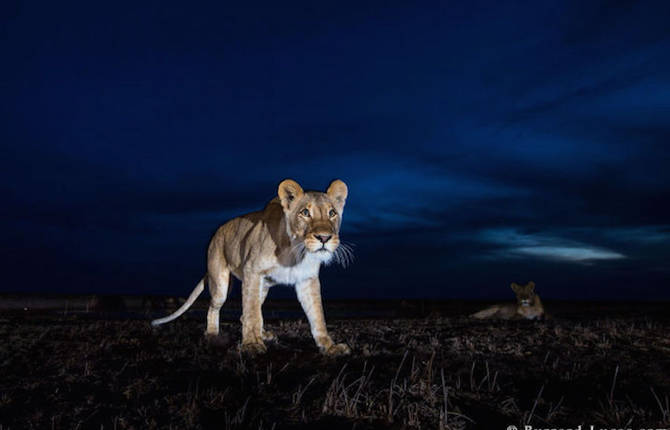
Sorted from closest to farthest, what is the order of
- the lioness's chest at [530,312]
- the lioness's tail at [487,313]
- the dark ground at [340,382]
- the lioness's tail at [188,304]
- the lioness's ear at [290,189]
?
the dark ground at [340,382], the lioness's ear at [290,189], the lioness's tail at [188,304], the lioness's tail at [487,313], the lioness's chest at [530,312]

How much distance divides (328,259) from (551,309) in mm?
15118

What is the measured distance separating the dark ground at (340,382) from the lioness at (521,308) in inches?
274

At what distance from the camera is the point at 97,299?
624 inches

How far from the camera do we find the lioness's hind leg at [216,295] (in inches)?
315

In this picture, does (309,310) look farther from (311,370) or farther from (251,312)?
(311,370)

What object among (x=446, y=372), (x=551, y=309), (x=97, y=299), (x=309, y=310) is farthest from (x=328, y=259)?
(x=551, y=309)

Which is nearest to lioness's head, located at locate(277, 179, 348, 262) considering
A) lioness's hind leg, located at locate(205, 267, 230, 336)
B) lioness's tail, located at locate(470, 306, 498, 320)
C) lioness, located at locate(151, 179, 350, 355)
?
lioness, located at locate(151, 179, 350, 355)

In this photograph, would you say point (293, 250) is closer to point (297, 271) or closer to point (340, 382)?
point (297, 271)

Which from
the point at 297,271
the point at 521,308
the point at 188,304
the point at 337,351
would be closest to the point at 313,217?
the point at 297,271

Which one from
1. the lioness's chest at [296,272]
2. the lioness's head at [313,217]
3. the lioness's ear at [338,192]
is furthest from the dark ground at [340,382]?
the lioness's ear at [338,192]

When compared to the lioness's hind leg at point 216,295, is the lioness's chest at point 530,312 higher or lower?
lower

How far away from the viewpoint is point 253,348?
6098mm

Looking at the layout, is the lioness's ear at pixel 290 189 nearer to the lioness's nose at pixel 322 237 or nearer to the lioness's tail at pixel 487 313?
the lioness's nose at pixel 322 237

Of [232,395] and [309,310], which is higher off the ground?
[309,310]
